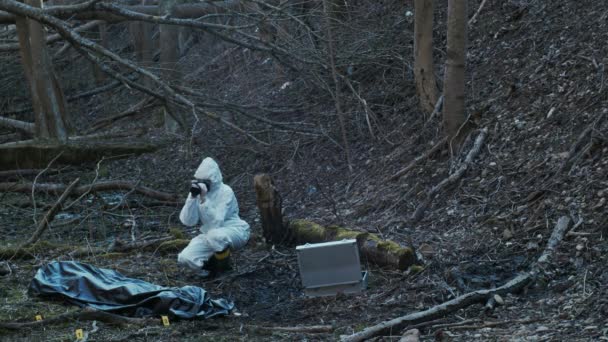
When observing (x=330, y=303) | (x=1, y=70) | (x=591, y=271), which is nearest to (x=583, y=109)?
(x=591, y=271)

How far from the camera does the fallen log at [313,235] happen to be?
24.8 feet

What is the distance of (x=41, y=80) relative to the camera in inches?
568

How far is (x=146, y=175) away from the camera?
1416 centimetres

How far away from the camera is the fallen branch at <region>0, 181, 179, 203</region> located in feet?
37.5

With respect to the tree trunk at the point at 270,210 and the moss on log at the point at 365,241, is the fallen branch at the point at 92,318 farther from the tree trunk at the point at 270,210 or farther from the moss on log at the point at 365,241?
the tree trunk at the point at 270,210

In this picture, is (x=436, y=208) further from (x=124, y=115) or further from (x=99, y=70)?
(x=99, y=70)

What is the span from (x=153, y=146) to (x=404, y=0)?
196 inches

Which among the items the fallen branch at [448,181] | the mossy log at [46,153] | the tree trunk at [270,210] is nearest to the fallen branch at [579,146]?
the fallen branch at [448,181]

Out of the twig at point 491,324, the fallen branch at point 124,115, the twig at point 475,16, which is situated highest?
the twig at point 475,16

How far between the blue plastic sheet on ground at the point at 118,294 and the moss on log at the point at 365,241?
1419 millimetres

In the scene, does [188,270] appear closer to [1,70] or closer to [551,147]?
[551,147]

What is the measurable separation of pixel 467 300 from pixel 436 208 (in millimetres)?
3014

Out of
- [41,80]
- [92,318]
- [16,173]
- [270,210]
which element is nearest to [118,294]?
[92,318]

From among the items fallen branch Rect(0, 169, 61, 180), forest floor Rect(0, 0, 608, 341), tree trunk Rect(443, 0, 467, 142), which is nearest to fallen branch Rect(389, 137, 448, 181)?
forest floor Rect(0, 0, 608, 341)
